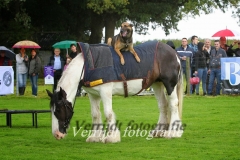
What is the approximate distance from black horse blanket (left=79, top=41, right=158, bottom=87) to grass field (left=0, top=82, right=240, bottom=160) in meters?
1.20

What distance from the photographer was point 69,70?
13438 mm

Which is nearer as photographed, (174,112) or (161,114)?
(174,112)

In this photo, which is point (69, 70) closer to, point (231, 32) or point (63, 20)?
point (231, 32)

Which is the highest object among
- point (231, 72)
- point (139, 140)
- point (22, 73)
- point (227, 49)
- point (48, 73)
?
point (227, 49)

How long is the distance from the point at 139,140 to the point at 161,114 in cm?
94

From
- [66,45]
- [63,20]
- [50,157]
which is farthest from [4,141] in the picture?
[63,20]

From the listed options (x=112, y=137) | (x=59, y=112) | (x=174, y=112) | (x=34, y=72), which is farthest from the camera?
(x=34, y=72)

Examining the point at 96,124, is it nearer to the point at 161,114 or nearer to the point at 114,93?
the point at 114,93

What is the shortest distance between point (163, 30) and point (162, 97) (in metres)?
35.0

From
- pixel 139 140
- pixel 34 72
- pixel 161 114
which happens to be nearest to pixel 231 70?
pixel 34 72

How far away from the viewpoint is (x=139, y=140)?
547 inches

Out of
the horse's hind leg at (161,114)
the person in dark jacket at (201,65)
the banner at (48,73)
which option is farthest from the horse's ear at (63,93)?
the banner at (48,73)

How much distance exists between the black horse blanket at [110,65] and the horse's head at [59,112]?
0.55m

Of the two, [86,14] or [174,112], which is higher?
[86,14]
